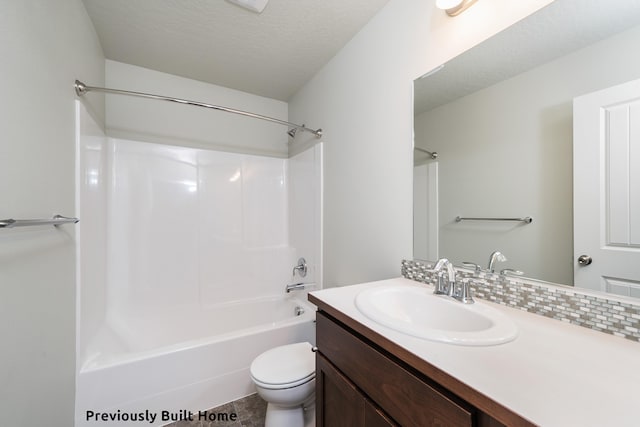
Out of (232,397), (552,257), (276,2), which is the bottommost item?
(232,397)

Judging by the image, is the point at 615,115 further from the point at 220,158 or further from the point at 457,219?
the point at 220,158

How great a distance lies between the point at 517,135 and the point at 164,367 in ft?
6.80

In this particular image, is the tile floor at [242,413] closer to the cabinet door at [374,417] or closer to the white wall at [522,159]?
the cabinet door at [374,417]

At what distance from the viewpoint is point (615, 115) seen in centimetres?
68

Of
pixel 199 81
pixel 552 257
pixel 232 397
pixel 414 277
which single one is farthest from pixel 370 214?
pixel 199 81

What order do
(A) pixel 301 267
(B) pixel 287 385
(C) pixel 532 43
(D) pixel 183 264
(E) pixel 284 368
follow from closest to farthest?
(C) pixel 532 43 → (B) pixel 287 385 → (E) pixel 284 368 → (D) pixel 183 264 → (A) pixel 301 267

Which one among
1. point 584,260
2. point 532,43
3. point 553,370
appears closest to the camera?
point 553,370

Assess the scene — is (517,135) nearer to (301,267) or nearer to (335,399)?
(335,399)

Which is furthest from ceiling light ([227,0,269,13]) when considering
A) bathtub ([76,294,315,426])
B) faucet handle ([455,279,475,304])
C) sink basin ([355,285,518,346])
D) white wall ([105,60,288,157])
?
bathtub ([76,294,315,426])

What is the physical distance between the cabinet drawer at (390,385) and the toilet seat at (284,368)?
0.41 metres

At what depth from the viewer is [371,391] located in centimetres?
71

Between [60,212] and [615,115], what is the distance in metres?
2.12

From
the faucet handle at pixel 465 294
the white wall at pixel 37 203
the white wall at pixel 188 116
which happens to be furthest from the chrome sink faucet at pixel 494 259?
the white wall at pixel 188 116

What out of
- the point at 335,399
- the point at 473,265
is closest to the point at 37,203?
the point at 335,399
